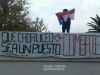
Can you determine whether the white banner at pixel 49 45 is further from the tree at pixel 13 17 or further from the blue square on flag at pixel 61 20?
the tree at pixel 13 17

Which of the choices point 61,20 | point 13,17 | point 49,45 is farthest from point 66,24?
point 13,17

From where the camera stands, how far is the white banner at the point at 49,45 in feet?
40.5

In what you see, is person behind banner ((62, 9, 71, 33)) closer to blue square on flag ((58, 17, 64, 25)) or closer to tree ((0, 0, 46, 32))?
blue square on flag ((58, 17, 64, 25))

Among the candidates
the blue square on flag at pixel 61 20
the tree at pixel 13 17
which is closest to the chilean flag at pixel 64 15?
the blue square on flag at pixel 61 20

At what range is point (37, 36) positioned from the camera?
40.7 ft

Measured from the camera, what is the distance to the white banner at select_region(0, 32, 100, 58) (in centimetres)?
1234

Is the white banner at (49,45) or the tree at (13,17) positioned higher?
the tree at (13,17)

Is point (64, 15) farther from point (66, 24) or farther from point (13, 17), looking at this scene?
point (13, 17)

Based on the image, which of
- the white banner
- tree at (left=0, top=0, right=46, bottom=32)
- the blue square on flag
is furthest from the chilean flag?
tree at (left=0, top=0, right=46, bottom=32)
